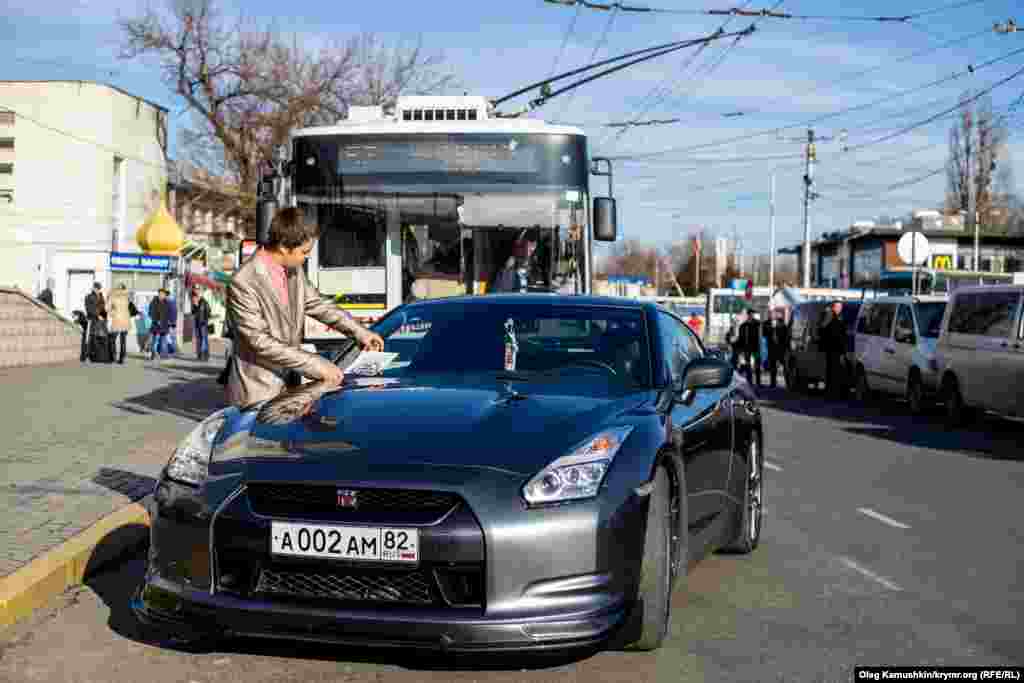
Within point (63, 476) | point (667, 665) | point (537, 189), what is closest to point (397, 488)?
point (667, 665)

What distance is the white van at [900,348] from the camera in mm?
20297

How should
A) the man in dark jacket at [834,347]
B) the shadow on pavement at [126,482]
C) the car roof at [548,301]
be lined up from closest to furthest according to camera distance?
1. the car roof at [548,301]
2. the shadow on pavement at [126,482]
3. the man in dark jacket at [834,347]

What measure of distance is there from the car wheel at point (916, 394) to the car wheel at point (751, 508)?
1367cm

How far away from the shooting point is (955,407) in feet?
59.6

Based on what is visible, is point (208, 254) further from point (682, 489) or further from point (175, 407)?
point (682, 489)

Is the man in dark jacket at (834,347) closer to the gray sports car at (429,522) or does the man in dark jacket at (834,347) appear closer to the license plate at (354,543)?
the gray sports car at (429,522)

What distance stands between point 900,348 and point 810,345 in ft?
18.5

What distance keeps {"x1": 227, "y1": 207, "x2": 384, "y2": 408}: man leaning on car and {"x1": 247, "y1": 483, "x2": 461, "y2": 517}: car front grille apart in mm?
2094

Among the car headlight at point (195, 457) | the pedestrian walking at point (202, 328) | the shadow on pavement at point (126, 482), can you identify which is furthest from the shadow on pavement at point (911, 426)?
the pedestrian walking at point (202, 328)

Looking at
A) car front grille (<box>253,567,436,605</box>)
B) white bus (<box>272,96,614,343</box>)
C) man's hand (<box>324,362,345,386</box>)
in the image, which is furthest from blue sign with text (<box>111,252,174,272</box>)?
car front grille (<box>253,567,436,605</box>)

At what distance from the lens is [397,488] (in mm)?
4219

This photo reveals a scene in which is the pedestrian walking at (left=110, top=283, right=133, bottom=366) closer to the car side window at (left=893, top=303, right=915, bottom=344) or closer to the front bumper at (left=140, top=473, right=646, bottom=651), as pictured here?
the car side window at (left=893, top=303, right=915, bottom=344)

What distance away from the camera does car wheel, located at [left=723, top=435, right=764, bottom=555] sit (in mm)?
6934

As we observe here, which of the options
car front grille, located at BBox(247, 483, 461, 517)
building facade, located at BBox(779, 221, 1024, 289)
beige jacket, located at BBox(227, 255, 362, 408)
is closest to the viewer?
car front grille, located at BBox(247, 483, 461, 517)
